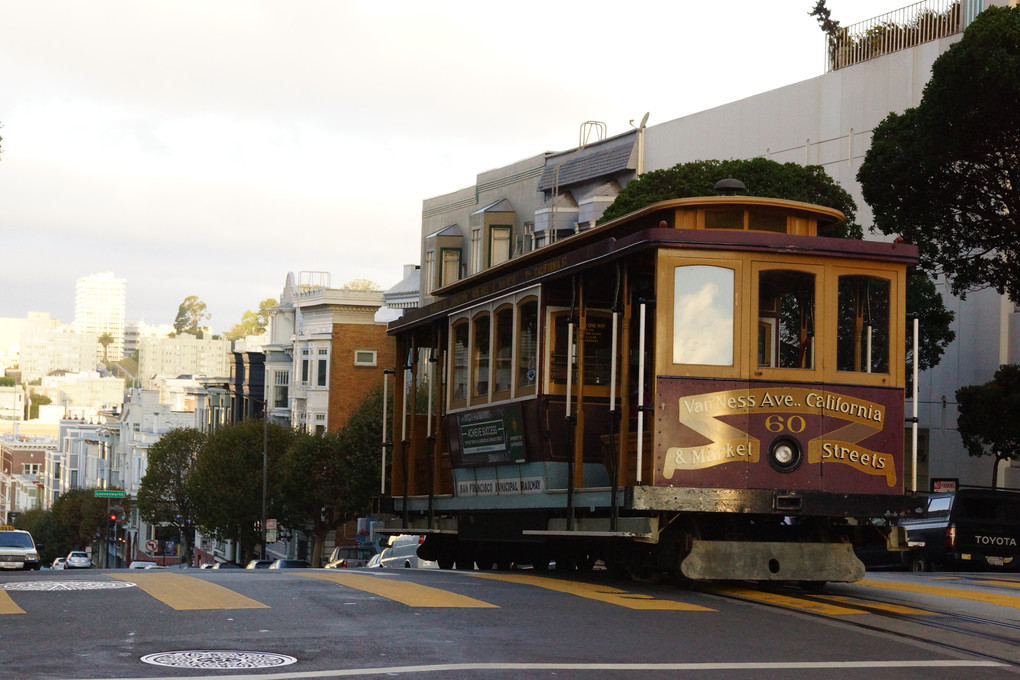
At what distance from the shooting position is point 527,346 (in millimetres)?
15641

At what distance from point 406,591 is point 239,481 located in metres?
49.9

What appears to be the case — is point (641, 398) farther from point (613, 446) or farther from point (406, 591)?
point (406, 591)

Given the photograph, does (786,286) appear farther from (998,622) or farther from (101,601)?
(101,601)

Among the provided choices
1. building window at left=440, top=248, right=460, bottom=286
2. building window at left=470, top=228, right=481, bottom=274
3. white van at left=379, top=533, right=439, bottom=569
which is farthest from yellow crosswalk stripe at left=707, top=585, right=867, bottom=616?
building window at left=440, top=248, right=460, bottom=286

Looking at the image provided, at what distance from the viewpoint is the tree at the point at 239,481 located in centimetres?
6128

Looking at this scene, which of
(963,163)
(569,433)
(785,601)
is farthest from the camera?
(963,163)

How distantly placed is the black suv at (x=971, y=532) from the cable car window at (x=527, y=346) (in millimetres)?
11039

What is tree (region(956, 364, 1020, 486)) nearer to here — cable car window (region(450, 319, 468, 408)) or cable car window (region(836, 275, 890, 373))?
cable car window (region(450, 319, 468, 408))

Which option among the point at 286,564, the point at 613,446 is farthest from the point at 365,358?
the point at 613,446

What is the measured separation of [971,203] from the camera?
28484 mm

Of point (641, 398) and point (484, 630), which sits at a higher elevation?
point (641, 398)

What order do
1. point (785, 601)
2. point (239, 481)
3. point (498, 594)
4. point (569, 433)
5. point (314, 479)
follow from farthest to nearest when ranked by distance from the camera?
point (239, 481), point (314, 479), point (569, 433), point (785, 601), point (498, 594)

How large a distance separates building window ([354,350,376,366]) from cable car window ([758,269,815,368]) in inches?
2101

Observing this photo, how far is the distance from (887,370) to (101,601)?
275 inches
